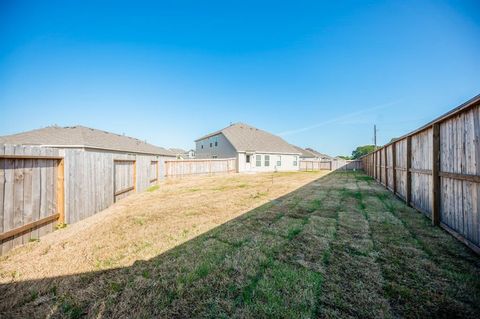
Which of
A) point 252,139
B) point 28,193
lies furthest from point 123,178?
point 252,139

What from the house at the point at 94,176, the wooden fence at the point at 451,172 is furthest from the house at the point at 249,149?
the wooden fence at the point at 451,172

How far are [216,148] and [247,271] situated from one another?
24803 mm

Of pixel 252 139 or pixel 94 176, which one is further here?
pixel 252 139

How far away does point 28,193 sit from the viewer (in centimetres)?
378

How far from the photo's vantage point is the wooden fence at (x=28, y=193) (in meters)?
3.34

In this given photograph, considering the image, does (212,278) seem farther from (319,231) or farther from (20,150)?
(20,150)

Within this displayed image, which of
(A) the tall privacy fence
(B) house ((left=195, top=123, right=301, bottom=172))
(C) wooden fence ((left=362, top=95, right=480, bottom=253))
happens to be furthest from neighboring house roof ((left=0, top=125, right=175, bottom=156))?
(A) the tall privacy fence

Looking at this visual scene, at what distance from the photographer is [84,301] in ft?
6.84

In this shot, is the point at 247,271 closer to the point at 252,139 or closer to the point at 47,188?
the point at 47,188

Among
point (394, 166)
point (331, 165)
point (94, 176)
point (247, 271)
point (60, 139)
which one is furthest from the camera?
point (331, 165)

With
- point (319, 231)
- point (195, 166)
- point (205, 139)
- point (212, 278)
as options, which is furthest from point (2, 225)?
point (205, 139)

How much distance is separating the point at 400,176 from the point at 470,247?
483 cm

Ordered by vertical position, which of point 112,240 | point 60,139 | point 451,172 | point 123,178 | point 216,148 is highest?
point 60,139

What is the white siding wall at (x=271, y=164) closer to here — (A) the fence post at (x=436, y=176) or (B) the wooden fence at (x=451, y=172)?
(B) the wooden fence at (x=451, y=172)
